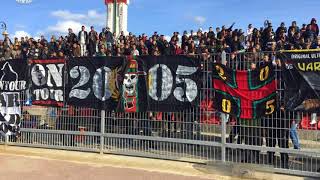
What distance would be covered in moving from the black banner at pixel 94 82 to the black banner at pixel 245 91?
260cm

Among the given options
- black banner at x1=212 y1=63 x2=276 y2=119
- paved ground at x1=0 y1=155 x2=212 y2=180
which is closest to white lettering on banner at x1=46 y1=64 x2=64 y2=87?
paved ground at x1=0 y1=155 x2=212 y2=180

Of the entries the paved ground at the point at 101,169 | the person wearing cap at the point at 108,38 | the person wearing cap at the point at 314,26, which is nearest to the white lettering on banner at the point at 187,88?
the paved ground at the point at 101,169

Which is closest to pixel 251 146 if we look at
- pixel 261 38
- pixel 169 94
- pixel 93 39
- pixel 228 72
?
pixel 228 72

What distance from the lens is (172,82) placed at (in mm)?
10531

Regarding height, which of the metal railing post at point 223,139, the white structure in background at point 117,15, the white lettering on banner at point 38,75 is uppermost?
the white structure in background at point 117,15

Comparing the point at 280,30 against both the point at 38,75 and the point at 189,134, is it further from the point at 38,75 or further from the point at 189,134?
the point at 38,75

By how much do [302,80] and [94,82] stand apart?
513 cm

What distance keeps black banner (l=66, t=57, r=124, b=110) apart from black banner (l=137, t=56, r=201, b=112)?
0.87 metres

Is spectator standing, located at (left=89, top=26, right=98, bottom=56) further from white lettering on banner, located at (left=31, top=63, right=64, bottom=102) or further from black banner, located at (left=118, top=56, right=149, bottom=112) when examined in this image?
black banner, located at (left=118, top=56, right=149, bottom=112)

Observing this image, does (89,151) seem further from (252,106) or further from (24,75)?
(252,106)

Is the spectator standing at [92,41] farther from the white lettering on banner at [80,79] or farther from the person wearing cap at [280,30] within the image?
the person wearing cap at [280,30]

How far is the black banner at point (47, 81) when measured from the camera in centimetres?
1202

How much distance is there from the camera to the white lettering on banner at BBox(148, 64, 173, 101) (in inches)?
416

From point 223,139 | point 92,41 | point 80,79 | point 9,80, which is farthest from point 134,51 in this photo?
point 223,139
